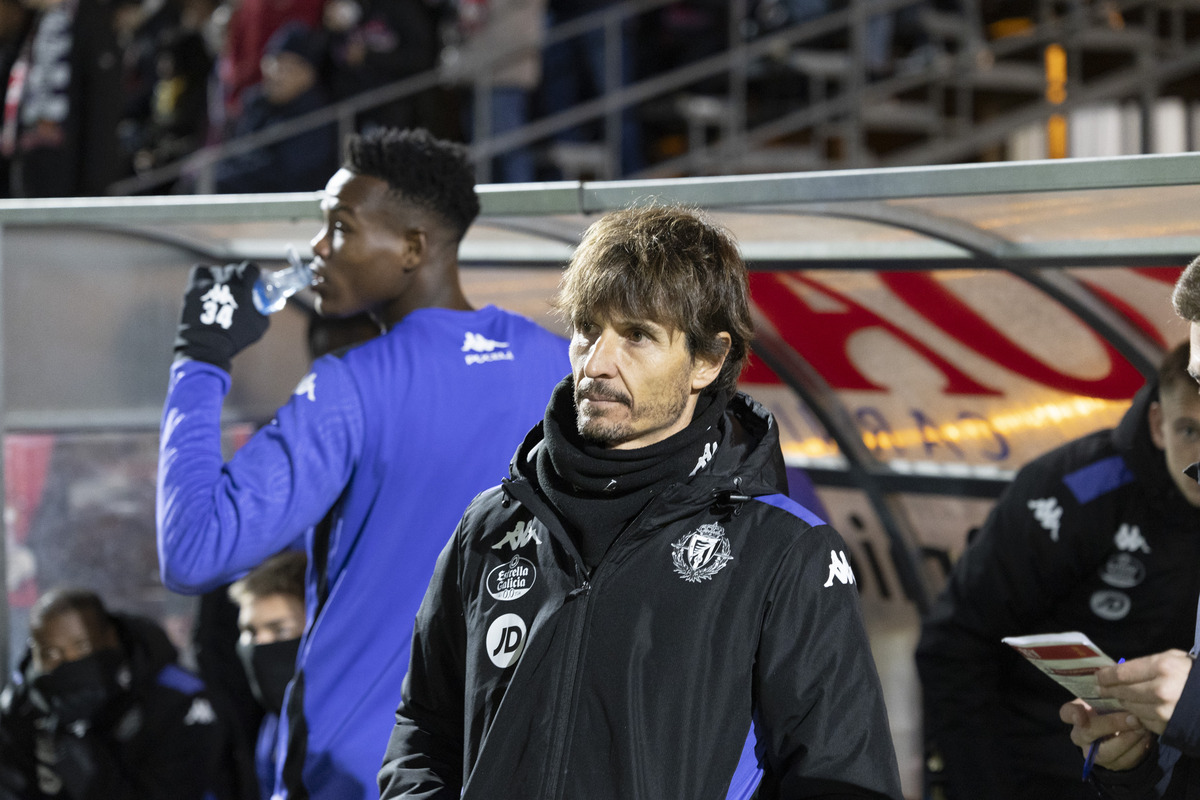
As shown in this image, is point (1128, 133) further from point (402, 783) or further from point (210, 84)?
point (402, 783)

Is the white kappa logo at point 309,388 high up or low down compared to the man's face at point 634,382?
down

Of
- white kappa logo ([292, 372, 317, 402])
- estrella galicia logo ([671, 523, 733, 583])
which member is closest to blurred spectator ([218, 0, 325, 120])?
white kappa logo ([292, 372, 317, 402])

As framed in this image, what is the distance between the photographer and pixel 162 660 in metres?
3.76

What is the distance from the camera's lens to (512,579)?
1615 millimetres

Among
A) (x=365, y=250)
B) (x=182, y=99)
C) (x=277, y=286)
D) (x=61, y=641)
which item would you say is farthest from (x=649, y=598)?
(x=182, y=99)

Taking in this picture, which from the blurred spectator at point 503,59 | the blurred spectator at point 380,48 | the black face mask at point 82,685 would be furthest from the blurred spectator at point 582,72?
the black face mask at point 82,685

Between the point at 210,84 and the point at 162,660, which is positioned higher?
the point at 210,84

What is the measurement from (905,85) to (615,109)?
156cm

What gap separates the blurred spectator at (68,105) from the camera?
6.64 m

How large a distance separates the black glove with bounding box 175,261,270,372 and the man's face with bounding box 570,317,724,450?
0.87 metres

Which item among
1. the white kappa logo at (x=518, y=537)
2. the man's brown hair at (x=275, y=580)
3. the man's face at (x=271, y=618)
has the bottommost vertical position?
the man's face at (x=271, y=618)

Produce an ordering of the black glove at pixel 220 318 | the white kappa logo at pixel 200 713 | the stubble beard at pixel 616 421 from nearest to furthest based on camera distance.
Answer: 1. the stubble beard at pixel 616 421
2. the black glove at pixel 220 318
3. the white kappa logo at pixel 200 713

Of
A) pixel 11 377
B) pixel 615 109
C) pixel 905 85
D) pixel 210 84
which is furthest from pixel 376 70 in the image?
pixel 11 377

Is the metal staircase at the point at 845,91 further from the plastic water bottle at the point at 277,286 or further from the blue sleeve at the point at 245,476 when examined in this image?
the blue sleeve at the point at 245,476
